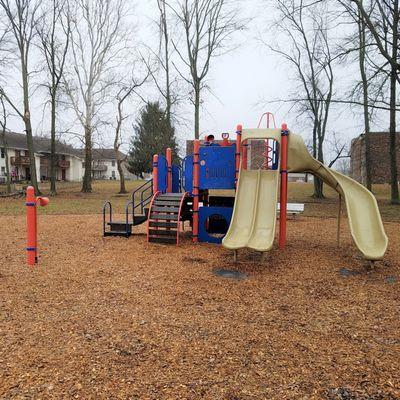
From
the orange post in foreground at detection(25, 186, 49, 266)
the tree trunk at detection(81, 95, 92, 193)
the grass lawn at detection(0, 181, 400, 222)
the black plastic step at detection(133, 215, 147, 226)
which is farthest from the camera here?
the tree trunk at detection(81, 95, 92, 193)

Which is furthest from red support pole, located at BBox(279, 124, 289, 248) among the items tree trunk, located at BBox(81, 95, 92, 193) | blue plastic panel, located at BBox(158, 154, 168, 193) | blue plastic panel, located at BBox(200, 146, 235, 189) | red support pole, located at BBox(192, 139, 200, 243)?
tree trunk, located at BBox(81, 95, 92, 193)

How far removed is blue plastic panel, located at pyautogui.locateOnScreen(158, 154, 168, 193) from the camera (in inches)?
383

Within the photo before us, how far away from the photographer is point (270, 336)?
3748 millimetres

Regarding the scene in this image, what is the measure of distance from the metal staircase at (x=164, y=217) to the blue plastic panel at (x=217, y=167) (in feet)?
2.39

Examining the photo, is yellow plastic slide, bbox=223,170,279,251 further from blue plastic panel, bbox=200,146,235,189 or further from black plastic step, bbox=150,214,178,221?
black plastic step, bbox=150,214,178,221

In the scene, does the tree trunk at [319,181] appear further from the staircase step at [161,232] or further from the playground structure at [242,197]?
the staircase step at [161,232]

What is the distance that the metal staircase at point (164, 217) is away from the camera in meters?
8.82

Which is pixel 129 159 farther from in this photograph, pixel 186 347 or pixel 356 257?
pixel 186 347

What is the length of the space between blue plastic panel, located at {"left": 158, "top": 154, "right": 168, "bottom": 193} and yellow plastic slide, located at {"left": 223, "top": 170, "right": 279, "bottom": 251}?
2473 millimetres

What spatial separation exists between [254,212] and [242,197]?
63cm

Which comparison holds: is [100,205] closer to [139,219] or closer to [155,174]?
[139,219]

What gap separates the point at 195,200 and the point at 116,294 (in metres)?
4.40

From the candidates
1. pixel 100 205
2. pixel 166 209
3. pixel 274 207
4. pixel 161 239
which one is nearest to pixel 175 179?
pixel 166 209

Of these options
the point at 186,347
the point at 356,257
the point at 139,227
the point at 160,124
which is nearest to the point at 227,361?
the point at 186,347
